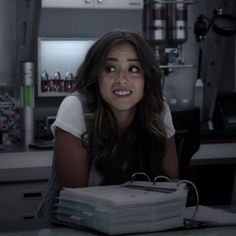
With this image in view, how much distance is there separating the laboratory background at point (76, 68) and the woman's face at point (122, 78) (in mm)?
1238

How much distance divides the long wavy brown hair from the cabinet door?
1.21 meters

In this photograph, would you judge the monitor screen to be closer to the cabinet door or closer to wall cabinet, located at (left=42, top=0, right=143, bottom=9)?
wall cabinet, located at (left=42, top=0, right=143, bottom=9)

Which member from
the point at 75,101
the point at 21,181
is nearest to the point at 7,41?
the point at 21,181

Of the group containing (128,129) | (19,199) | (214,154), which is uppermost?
(128,129)

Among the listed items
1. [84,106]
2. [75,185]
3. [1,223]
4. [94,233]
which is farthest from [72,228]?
[84,106]

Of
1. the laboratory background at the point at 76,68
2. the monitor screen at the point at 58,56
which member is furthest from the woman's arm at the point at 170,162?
the monitor screen at the point at 58,56

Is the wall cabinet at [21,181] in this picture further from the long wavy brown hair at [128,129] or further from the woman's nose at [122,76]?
the woman's nose at [122,76]

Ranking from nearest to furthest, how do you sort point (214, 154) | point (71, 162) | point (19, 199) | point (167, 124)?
1. point (71, 162)
2. point (167, 124)
3. point (19, 199)
4. point (214, 154)

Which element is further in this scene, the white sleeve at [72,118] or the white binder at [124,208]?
the white sleeve at [72,118]

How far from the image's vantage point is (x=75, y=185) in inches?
67.1

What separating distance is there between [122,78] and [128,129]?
0.61 ft

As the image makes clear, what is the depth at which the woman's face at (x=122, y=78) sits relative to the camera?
1746 millimetres

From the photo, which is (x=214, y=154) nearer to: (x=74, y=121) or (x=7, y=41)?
(x=7, y=41)

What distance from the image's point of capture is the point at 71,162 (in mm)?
1714
